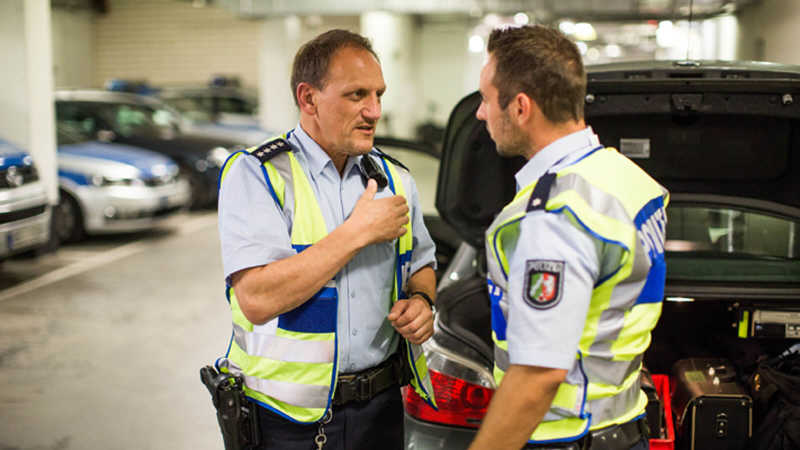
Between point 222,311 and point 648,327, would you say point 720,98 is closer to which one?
point 648,327

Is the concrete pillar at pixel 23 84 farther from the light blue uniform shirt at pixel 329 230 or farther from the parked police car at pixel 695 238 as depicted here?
the light blue uniform shirt at pixel 329 230

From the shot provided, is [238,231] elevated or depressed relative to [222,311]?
elevated

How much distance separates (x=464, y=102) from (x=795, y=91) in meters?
0.98

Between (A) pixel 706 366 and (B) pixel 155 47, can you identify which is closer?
(A) pixel 706 366

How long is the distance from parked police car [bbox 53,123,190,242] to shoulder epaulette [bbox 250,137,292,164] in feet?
22.5

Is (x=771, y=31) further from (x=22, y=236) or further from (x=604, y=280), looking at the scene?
(x=604, y=280)

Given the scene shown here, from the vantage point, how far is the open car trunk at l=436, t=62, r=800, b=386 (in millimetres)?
2377

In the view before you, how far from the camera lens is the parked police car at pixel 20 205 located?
630cm

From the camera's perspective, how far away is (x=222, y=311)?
6074 millimetres

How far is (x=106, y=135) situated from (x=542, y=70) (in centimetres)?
962

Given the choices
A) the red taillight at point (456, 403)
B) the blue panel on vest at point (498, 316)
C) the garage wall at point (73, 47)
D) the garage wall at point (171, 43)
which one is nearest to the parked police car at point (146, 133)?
the red taillight at point (456, 403)

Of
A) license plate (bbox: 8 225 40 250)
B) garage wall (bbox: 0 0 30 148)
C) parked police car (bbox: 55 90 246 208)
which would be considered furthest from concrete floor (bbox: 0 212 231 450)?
parked police car (bbox: 55 90 246 208)

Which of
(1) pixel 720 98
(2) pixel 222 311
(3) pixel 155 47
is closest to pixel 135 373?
(2) pixel 222 311

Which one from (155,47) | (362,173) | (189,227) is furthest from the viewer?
(155,47)
